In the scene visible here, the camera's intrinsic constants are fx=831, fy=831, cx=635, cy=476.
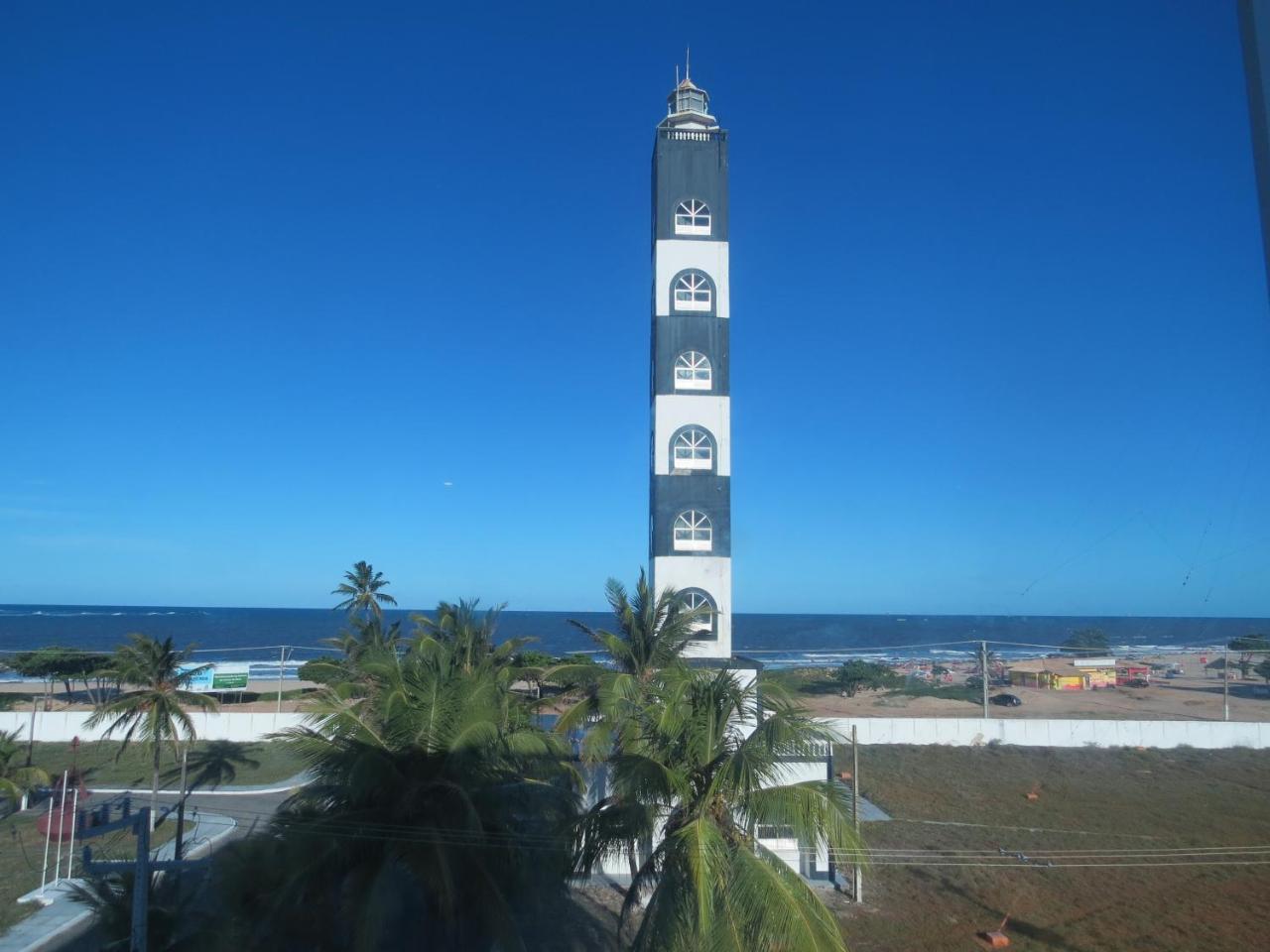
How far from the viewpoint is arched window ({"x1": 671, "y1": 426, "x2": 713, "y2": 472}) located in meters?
22.1

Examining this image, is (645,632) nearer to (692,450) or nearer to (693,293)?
(692,450)

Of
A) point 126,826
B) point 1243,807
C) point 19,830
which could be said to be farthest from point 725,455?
point 19,830

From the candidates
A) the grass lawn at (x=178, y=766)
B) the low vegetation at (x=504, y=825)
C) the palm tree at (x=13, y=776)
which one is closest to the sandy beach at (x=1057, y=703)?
the grass lawn at (x=178, y=766)

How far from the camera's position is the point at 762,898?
8.34 m

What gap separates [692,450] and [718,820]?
530 inches

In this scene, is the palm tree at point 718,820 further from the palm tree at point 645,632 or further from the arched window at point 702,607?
the arched window at point 702,607

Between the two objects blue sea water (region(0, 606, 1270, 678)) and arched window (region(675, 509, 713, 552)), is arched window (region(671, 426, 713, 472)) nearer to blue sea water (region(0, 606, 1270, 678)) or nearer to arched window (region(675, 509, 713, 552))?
arched window (region(675, 509, 713, 552))

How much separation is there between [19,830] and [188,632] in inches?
4558

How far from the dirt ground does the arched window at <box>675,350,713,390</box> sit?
2255 centimetres

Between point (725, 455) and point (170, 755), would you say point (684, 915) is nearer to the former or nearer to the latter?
point (725, 455)

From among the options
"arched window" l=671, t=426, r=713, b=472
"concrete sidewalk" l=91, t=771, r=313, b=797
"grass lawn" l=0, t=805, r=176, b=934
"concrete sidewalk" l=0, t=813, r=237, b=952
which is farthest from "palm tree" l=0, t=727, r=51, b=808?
"arched window" l=671, t=426, r=713, b=472

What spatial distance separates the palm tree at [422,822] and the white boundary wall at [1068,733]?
2394 centimetres

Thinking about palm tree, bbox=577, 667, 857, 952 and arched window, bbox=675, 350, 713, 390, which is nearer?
palm tree, bbox=577, 667, 857, 952

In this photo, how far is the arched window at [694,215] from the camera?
74.4 ft
